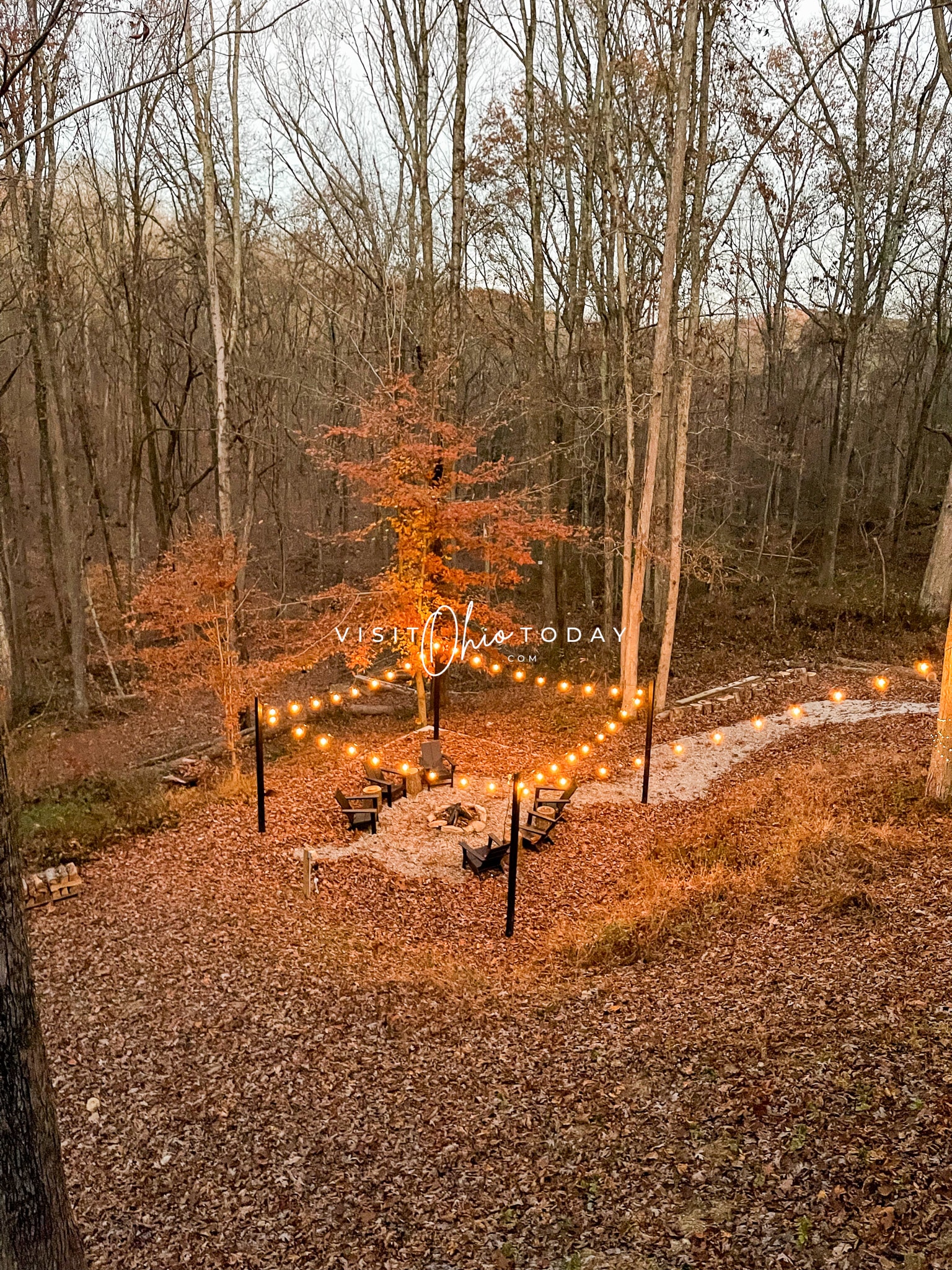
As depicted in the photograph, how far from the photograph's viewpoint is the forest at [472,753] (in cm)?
455

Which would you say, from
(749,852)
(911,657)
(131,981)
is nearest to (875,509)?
(911,657)

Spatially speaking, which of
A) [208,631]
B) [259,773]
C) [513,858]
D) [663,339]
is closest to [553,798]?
[513,858]

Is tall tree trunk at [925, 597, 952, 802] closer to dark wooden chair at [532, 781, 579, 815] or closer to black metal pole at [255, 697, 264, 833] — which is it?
dark wooden chair at [532, 781, 579, 815]

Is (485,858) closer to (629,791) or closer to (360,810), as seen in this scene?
(360,810)

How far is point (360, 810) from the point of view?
33.7ft

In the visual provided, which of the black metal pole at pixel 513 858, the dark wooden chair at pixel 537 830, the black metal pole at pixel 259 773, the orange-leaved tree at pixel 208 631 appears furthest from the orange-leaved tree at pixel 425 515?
the black metal pole at pixel 513 858

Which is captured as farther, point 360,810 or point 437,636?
point 437,636

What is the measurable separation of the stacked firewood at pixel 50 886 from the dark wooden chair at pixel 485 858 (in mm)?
4597

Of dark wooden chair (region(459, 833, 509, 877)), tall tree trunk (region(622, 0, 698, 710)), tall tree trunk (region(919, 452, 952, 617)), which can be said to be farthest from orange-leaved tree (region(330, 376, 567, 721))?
tall tree trunk (region(919, 452, 952, 617))

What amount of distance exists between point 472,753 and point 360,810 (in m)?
3.18


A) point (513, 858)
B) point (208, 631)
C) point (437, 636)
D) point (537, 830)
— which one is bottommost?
point (537, 830)

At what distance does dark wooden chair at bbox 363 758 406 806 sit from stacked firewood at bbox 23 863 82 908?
4065mm

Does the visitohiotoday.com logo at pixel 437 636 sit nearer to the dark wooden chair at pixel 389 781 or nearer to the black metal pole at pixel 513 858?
the dark wooden chair at pixel 389 781

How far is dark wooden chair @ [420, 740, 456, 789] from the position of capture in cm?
1193
